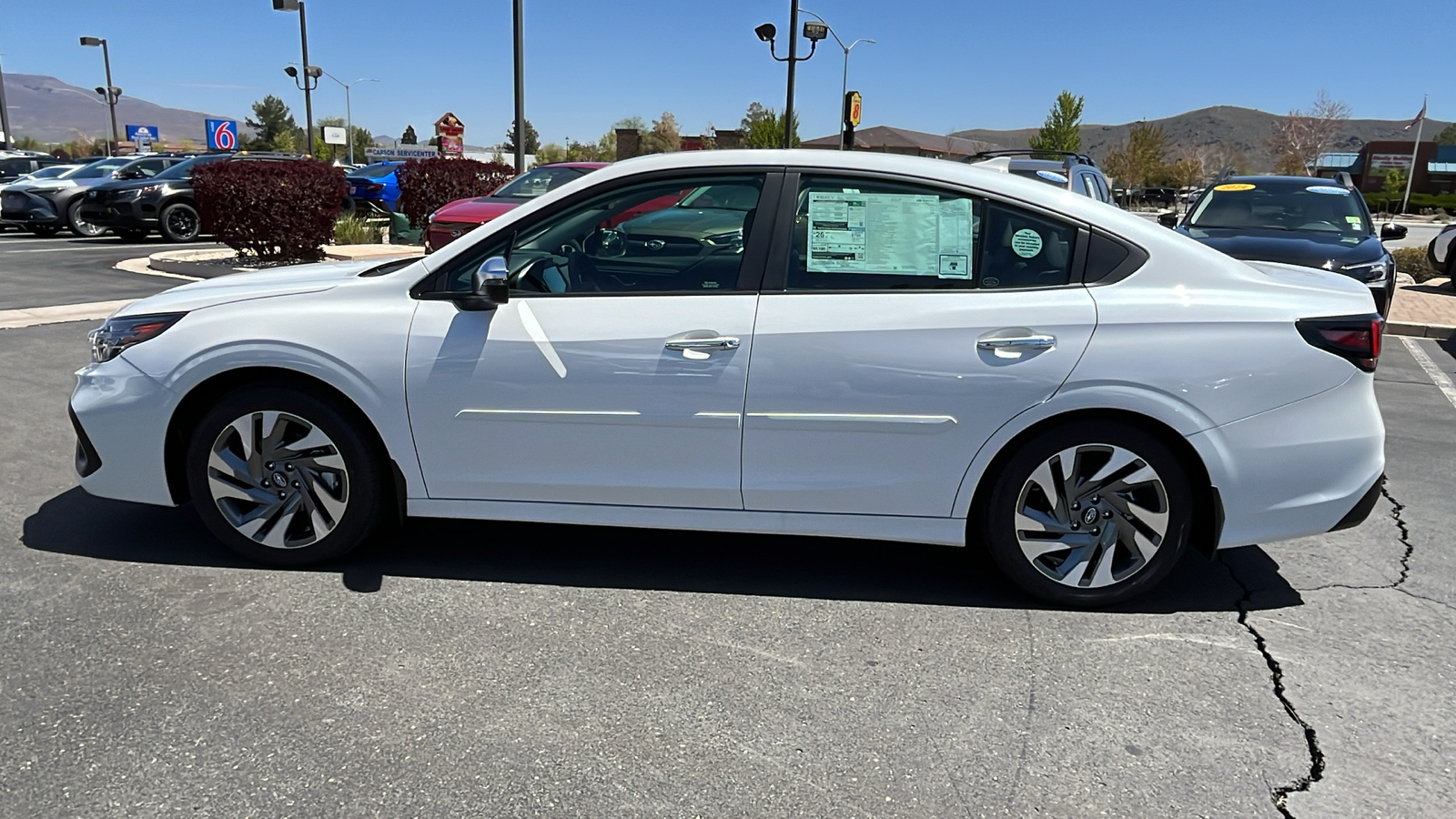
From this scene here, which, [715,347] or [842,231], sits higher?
[842,231]

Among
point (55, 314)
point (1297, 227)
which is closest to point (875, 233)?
point (1297, 227)

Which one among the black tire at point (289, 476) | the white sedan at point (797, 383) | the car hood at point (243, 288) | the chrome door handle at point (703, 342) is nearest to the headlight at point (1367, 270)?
the white sedan at point (797, 383)

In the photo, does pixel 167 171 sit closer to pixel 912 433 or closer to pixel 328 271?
pixel 328 271

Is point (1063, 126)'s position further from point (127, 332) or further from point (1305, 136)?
point (127, 332)

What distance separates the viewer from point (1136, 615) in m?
3.85

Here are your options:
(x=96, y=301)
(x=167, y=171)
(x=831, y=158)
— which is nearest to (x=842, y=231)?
(x=831, y=158)

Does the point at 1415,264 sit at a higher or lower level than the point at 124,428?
higher

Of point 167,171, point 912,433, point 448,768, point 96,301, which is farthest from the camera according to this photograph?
point 167,171

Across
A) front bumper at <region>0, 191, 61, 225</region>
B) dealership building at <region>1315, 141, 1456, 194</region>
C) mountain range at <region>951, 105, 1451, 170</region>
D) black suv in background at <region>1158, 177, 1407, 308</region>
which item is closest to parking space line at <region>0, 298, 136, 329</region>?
black suv in background at <region>1158, 177, 1407, 308</region>

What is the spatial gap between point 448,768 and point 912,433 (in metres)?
1.86

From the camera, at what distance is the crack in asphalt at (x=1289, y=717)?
274 cm

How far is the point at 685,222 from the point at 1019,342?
1.35 metres

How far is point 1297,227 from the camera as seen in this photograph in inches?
425

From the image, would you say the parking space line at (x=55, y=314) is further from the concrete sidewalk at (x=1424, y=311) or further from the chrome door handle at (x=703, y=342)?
the concrete sidewalk at (x=1424, y=311)
